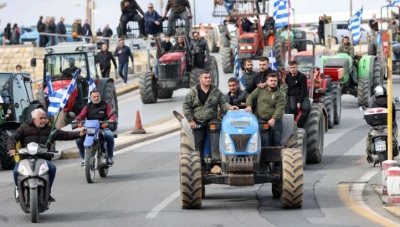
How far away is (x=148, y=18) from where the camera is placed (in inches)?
1569

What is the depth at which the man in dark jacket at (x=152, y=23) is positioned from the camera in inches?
1561

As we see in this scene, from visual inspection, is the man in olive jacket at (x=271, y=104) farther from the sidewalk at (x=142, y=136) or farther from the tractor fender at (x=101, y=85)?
the tractor fender at (x=101, y=85)

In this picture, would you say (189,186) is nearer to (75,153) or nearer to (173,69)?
(75,153)

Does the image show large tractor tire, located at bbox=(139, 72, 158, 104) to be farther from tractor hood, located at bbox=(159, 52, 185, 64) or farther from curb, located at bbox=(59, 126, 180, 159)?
curb, located at bbox=(59, 126, 180, 159)

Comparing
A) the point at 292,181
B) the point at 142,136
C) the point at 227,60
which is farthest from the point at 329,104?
the point at 227,60

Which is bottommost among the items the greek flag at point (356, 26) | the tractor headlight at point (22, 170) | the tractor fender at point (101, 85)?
the tractor headlight at point (22, 170)

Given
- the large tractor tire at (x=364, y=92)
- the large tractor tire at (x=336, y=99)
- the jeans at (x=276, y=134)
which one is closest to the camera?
the jeans at (x=276, y=134)

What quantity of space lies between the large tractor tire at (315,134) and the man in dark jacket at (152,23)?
16.2 metres

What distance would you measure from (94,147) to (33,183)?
190 inches

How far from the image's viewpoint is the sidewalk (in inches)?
1018

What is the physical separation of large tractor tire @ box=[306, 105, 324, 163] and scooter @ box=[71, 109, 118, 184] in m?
4.00

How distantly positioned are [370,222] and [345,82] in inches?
720

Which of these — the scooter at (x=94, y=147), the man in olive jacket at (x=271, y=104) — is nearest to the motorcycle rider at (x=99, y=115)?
the scooter at (x=94, y=147)

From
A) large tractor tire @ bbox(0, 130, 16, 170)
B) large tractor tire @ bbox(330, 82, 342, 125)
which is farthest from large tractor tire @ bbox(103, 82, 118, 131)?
large tractor tire @ bbox(0, 130, 16, 170)
